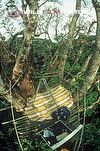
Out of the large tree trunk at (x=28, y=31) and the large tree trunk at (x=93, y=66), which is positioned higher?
the large tree trunk at (x=28, y=31)

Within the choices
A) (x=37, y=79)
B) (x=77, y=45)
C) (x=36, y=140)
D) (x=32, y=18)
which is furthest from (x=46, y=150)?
(x=77, y=45)

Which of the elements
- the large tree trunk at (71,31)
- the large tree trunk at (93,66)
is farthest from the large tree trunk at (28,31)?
the large tree trunk at (71,31)

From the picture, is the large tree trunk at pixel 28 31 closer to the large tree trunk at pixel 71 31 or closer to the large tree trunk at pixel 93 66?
the large tree trunk at pixel 93 66

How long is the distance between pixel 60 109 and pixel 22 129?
814 mm

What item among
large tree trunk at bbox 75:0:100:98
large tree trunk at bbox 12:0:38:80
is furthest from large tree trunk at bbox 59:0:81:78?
large tree trunk at bbox 12:0:38:80

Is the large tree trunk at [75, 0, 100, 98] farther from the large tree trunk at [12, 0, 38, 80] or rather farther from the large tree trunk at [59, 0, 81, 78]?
the large tree trunk at [12, 0, 38, 80]

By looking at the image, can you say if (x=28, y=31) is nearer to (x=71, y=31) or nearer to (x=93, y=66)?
(x=93, y=66)

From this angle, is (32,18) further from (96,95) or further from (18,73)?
(96,95)

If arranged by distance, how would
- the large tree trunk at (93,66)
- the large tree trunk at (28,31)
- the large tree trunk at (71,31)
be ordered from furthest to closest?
the large tree trunk at (71,31), the large tree trunk at (93,66), the large tree trunk at (28,31)

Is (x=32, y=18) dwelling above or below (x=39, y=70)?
above

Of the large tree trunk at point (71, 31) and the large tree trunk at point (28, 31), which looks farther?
the large tree trunk at point (71, 31)

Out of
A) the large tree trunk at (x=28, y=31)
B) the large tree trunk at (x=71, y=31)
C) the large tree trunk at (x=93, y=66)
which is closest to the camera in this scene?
the large tree trunk at (x=28, y=31)

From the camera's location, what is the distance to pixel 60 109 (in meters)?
6.35

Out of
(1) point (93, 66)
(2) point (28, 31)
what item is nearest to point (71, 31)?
(1) point (93, 66)
